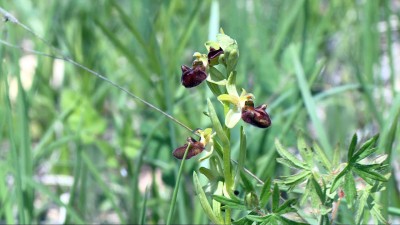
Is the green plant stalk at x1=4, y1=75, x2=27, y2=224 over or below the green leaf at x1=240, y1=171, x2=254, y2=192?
over

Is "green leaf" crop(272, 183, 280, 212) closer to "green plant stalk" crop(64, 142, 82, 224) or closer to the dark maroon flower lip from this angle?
the dark maroon flower lip

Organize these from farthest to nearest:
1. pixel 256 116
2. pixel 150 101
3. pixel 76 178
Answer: pixel 150 101, pixel 76 178, pixel 256 116

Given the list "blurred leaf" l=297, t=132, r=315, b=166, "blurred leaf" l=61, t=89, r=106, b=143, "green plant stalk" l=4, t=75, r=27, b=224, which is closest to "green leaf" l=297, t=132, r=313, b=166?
"blurred leaf" l=297, t=132, r=315, b=166

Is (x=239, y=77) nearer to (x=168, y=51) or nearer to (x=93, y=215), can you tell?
(x=168, y=51)

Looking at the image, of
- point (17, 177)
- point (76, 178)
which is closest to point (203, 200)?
point (17, 177)

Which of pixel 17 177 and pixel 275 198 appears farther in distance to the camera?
pixel 17 177

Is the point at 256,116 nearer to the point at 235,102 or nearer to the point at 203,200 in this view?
the point at 235,102
